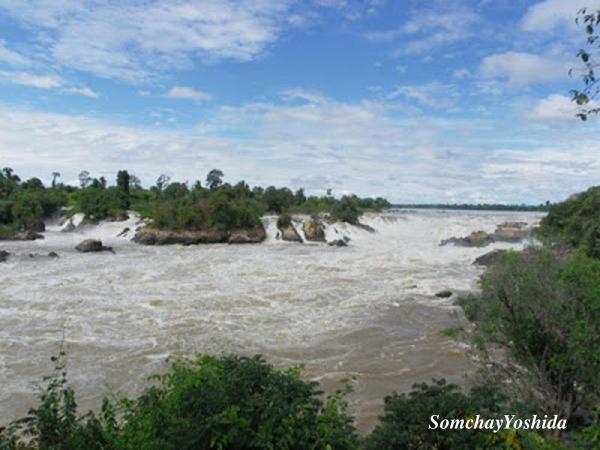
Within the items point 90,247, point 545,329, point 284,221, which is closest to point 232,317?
point 545,329

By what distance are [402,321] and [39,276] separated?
17.1 metres

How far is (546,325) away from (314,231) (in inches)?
1408

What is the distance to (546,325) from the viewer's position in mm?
7684

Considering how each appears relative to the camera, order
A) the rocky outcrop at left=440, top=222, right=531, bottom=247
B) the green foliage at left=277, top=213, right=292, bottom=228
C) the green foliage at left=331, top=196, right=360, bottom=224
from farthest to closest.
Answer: the green foliage at left=331, top=196, right=360, bottom=224, the green foliage at left=277, top=213, right=292, bottom=228, the rocky outcrop at left=440, top=222, right=531, bottom=247

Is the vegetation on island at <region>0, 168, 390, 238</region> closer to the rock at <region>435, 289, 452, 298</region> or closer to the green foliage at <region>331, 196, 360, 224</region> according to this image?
the green foliage at <region>331, 196, 360, 224</region>

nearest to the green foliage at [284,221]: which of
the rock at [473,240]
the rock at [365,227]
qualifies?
the rock at [365,227]

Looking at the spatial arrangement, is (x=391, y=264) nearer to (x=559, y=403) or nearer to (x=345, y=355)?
(x=345, y=355)

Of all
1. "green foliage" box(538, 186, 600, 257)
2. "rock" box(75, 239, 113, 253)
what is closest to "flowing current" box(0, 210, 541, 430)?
"rock" box(75, 239, 113, 253)

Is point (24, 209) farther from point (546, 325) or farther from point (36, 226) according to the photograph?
point (546, 325)

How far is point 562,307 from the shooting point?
7539 millimetres

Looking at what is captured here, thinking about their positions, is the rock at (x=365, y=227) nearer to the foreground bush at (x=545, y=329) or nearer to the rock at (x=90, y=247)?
the rock at (x=90, y=247)

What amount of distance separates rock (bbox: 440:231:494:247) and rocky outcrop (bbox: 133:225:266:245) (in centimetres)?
1543

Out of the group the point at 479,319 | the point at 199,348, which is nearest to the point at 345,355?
the point at 199,348

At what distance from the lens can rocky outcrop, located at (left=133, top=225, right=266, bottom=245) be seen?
4097 cm
